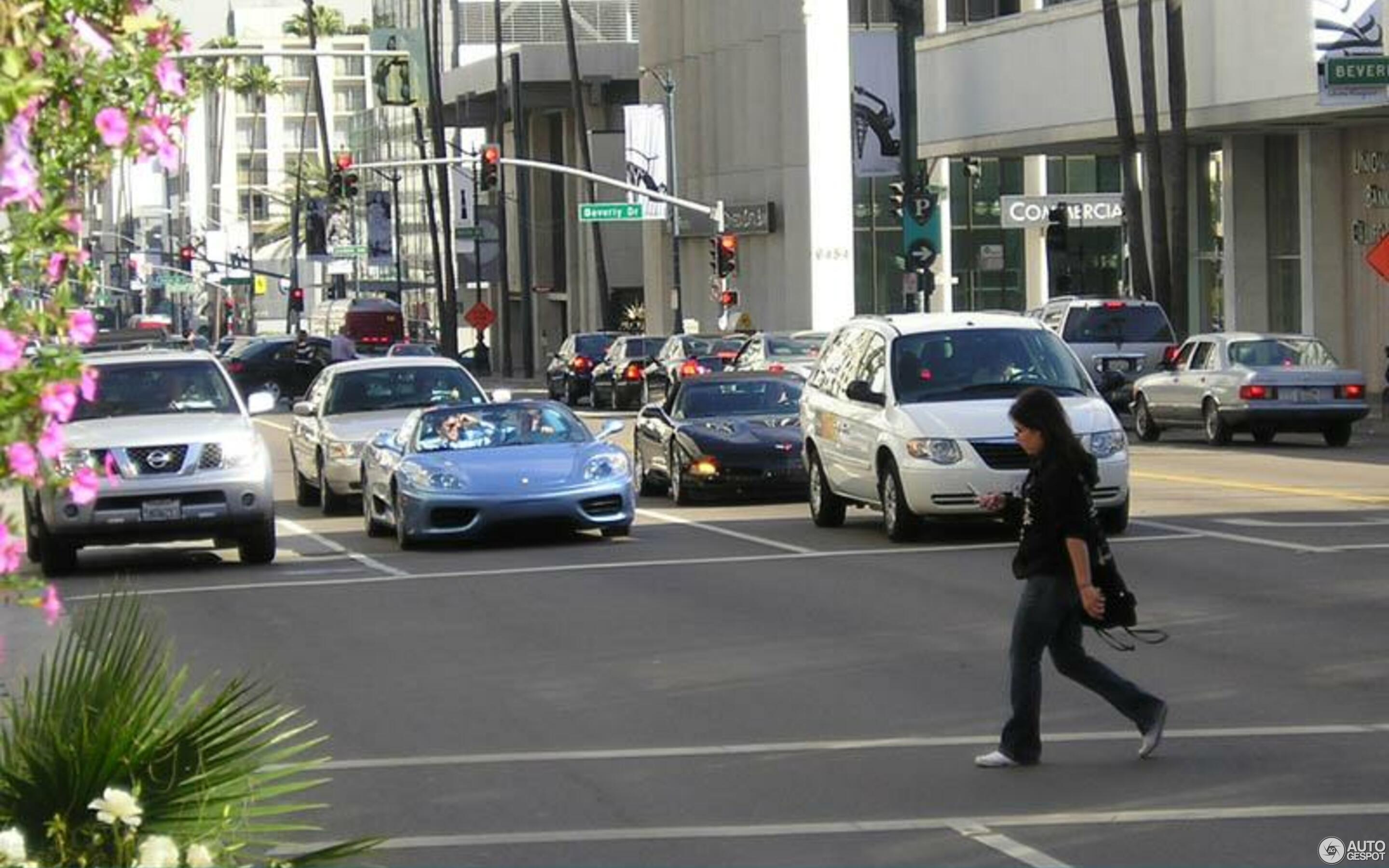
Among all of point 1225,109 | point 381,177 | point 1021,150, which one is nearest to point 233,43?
point 381,177

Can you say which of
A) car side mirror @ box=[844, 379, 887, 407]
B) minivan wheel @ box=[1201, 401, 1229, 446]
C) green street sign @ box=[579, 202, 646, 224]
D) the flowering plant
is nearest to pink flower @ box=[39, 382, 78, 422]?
the flowering plant

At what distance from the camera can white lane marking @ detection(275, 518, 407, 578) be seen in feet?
69.0

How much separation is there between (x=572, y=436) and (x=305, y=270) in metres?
150

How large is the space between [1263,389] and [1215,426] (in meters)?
1.24

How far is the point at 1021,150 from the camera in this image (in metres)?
58.9

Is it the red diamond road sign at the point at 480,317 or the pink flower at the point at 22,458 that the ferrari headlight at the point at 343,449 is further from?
the red diamond road sign at the point at 480,317

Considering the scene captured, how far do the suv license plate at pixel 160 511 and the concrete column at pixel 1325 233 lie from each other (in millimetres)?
32625

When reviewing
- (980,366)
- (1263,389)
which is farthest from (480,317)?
(980,366)

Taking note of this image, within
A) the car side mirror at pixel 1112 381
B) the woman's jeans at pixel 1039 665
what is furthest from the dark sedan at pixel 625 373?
the woman's jeans at pixel 1039 665

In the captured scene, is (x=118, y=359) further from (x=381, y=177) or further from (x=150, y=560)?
(x=381, y=177)

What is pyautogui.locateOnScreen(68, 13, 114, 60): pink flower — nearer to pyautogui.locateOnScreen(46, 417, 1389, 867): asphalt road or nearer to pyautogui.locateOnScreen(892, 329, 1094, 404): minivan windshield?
pyautogui.locateOnScreen(46, 417, 1389, 867): asphalt road

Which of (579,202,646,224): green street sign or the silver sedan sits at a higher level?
(579,202,646,224): green street sign

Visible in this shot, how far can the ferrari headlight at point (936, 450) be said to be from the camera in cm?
2089

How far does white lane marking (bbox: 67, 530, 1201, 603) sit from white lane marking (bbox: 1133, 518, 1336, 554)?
202 mm
